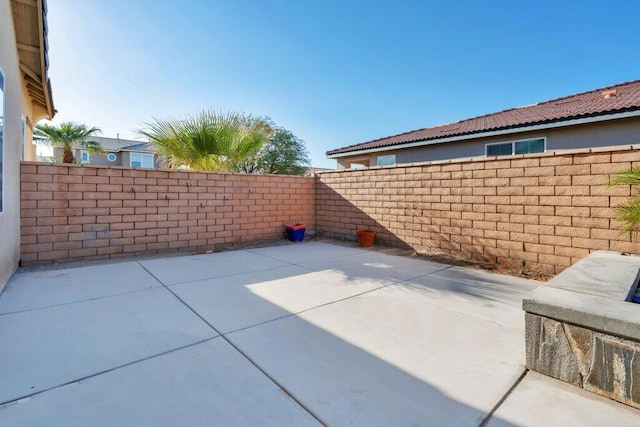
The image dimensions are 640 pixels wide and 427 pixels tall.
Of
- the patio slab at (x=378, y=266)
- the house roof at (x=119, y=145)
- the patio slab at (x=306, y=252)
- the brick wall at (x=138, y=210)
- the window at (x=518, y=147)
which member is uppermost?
the house roof at (x=119, y=145)

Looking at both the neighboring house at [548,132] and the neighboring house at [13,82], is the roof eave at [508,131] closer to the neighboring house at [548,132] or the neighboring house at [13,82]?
the neighboring house at [548,132]

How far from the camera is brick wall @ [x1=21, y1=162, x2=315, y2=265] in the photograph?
16.1 ft

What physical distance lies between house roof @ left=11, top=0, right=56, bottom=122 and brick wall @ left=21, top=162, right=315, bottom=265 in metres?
2.31

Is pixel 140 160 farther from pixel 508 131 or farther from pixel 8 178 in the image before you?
pixel 508 131

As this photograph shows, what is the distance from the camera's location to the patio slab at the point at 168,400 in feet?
5.13

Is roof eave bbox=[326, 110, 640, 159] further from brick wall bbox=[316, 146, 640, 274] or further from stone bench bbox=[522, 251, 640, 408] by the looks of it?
stone bench bbox=[522, 251, 640, 408]

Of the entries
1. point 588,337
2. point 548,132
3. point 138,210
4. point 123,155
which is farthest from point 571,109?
point 123,155

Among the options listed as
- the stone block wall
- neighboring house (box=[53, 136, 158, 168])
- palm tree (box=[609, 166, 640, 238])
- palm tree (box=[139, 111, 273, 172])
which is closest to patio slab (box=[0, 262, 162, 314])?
palm tree (box=[139, 111, 273, 172])

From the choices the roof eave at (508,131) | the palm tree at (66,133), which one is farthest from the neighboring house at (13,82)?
the palm tree at (66,133)

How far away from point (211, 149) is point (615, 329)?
24.8 feet

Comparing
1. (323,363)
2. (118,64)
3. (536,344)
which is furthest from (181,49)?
(536,344)

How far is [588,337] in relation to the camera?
188 centimetres

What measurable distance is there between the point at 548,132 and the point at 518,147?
29.1 inches

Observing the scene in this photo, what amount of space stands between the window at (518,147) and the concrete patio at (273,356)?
5.42 meters
